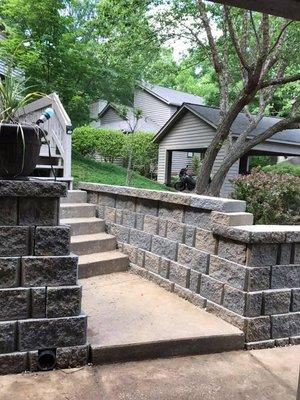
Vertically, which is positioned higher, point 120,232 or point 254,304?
point 120,232

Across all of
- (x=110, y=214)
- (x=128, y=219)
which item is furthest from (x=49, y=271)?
(x=110, y=214)

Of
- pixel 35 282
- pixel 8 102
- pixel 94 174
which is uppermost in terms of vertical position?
pixel 8 102

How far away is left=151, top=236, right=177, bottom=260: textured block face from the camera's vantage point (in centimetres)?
413

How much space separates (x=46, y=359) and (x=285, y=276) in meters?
2.00

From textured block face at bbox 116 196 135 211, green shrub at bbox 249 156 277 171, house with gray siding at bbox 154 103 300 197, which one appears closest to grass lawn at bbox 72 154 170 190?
house with gray siding at bbox 154 103 300 197

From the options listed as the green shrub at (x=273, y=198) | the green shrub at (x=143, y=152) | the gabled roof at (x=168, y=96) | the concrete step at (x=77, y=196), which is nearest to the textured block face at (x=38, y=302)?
the concrete step at (x=77, y=196)

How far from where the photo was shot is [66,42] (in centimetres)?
1227

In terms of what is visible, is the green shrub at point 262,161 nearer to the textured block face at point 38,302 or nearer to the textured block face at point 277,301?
the textured block face at point 277,301

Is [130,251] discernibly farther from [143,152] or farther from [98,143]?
[143,152]

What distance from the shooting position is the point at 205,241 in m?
3.70

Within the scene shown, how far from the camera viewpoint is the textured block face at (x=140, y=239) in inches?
180

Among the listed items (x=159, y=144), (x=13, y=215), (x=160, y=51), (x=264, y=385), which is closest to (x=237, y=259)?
(x=264, y=385)

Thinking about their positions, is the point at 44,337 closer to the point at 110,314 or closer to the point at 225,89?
the point at 110,314

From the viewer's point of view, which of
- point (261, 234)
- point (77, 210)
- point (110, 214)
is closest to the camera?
point (261, 234)
